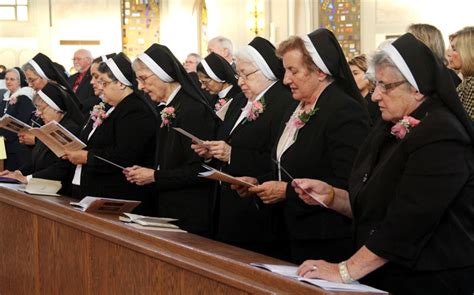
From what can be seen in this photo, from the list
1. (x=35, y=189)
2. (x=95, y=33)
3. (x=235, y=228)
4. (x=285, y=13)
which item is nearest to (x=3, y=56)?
(x=95, y=33)

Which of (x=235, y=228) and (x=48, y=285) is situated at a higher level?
(x=235, y=228)

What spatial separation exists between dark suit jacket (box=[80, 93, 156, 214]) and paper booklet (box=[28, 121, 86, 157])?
167 mm

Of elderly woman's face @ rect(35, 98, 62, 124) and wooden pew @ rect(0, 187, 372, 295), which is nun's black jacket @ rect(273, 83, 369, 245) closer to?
wooden pew @ rect(0, 187, 372, 295)

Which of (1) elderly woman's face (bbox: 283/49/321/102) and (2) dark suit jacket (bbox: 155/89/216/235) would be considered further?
(2) dark suit jacket (bbox: 155/89/216/235)

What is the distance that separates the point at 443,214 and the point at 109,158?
320 cm

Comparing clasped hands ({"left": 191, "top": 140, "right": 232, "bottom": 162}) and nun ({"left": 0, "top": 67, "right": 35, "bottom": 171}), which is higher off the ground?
clasped hands ({"left": 191, "top": 140, "right": 232, "bottom": 162})

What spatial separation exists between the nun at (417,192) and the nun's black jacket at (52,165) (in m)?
3.70

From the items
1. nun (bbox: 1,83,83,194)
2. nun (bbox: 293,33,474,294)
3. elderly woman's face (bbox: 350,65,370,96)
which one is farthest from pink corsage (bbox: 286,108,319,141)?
nun (bbox: 1,83,83,194)

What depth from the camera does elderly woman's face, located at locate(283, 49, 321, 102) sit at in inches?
179

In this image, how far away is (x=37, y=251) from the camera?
18.9 ft

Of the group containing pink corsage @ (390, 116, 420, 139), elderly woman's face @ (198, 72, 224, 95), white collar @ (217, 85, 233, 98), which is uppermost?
pink corsage @ (390, 116, 420, 139)

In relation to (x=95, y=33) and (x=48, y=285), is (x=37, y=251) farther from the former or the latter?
(x=95, y=33)

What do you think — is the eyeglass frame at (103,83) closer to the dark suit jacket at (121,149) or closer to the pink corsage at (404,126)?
the dark suit jacket at (121,149)

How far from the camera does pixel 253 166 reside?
16.9 feet
